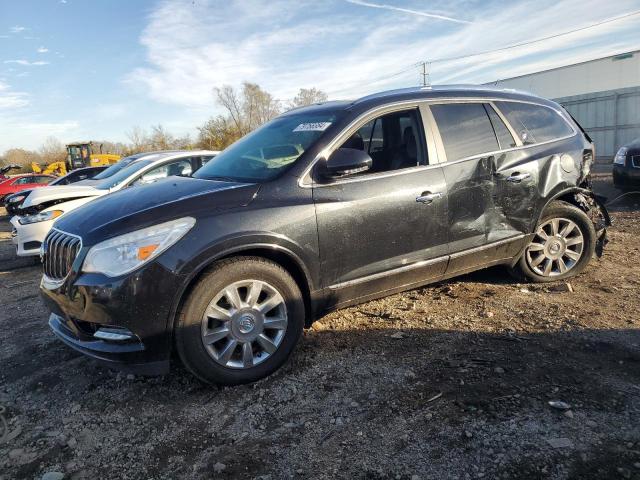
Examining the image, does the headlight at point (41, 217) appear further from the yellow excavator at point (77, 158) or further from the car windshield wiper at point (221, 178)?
the yellow excavator at point (77, 158)

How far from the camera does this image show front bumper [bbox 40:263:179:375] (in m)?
2.67

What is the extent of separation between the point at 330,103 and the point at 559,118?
7.87ft

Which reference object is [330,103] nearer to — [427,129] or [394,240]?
[427,129]

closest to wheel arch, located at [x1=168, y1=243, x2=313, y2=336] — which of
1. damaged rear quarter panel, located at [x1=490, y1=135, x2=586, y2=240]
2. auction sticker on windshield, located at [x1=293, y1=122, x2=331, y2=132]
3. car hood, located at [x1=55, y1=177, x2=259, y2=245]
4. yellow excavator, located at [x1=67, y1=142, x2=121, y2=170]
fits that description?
car hood, located at [x1=55, y1=177, x2=259, y2=245]

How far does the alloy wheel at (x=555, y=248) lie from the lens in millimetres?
4445

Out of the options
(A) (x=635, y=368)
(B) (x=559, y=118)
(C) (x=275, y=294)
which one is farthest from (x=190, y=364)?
(B) (x=559, y=118)

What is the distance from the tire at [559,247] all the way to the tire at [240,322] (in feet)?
8.44

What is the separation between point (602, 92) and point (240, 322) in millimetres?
22949

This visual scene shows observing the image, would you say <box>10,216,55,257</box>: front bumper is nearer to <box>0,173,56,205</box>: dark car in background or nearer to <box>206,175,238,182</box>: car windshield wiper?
<box>206,175,238,182</box>: car windshield wiper

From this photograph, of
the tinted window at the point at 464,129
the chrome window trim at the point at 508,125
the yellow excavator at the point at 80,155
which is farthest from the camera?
the yellow excavator at the point at 80,155

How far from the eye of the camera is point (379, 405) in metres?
2.73

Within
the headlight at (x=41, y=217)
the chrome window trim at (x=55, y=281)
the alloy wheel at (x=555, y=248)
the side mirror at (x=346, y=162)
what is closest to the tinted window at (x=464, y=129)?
the side mirror at (x=346, y=162)

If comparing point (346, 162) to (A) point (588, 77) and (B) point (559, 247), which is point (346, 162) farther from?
(A) point (588, 77)

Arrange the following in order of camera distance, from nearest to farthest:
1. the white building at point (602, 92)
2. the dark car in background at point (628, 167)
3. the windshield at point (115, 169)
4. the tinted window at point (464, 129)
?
the tinted window at point (464, 129) → the dark car in background at point (628, 167) → the windshield at point (115, 169) → the white building at point (602, 92)
